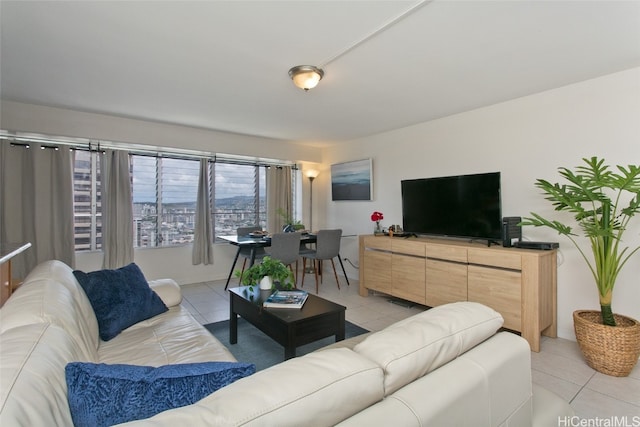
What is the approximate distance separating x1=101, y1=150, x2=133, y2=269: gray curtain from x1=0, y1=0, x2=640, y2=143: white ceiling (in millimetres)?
803

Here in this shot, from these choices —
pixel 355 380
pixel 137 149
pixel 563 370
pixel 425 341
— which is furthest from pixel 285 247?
pixel 355 380

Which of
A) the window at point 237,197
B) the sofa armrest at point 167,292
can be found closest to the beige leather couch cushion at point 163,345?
the sofa armrest at point 167,292

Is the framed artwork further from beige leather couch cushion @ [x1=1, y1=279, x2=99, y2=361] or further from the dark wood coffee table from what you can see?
beige leather couch cushion @ [x1=1, y1=279, x2=99, y2=361]

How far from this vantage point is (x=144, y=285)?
2244 mm

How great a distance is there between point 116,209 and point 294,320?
10.9 feet

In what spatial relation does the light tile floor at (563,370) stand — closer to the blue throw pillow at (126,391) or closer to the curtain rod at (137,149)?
the blue throw pillow at (126,391)

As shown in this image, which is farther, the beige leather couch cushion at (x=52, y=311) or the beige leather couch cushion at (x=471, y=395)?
the beige leather couch cushion at (x=52, y=311)

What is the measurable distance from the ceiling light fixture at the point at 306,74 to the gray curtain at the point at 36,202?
125 inches

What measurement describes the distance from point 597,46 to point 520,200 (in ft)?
4.70

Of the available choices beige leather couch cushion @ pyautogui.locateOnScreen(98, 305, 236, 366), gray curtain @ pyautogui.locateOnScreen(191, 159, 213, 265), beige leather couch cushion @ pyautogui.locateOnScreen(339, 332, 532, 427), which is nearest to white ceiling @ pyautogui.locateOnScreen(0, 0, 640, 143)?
gray curtain @ pyautogui.locateOnScreen(191, 159, 213, 265)

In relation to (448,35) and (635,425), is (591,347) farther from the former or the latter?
(448,35)

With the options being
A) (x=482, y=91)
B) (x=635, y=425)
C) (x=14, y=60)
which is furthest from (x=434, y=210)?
(x=14, y=60)

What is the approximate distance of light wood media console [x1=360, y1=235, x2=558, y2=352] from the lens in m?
2.62

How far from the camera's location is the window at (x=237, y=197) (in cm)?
512
